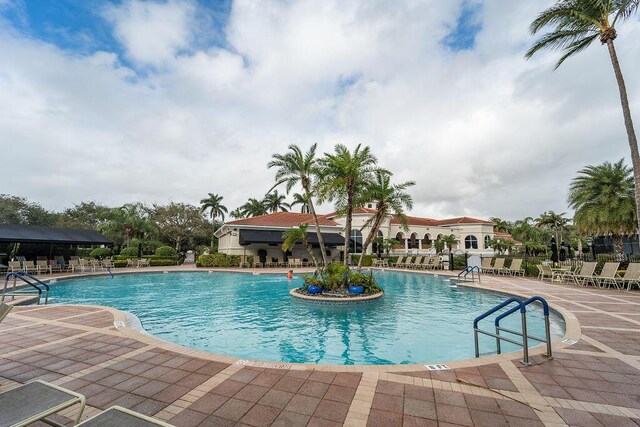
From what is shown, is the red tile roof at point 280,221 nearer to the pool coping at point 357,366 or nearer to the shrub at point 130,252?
the shrub at point 130,252

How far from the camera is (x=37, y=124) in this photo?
15922mm

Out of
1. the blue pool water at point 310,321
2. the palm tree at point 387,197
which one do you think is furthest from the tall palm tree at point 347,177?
the blue pool water at point 310,321

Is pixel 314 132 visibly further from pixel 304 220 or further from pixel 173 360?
pixel 304 220

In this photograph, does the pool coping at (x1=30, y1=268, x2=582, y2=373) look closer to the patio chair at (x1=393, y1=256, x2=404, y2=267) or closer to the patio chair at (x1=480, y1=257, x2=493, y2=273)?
the patio chair at (x1=480, y1=257, x2=493, y2=273)

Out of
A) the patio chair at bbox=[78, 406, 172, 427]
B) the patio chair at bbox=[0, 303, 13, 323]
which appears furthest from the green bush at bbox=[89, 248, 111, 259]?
the patio chair at bbox=[78, 406, 172, 427]

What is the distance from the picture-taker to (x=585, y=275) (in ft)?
51.2

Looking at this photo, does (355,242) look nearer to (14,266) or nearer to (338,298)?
(338,298)

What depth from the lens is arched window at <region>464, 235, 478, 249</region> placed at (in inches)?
1827

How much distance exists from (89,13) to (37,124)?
9770 mm

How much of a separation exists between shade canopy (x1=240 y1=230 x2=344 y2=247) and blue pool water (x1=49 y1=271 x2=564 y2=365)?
11.4m

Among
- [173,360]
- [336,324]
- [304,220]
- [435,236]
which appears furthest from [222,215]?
[173,360]

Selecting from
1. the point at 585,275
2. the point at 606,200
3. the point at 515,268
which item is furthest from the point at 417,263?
the point at 606,200

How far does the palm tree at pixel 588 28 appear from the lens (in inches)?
453

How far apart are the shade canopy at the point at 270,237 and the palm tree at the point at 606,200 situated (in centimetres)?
2170
